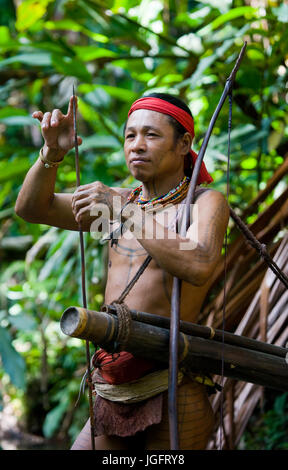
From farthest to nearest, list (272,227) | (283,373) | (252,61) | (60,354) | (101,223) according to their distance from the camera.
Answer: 1. (60,354)
2. (252,61)
3. (272,227)
4. (101,223)
5. (283,373)

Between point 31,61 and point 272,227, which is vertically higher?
point 31,61

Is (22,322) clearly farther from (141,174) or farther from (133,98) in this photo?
(141,174)

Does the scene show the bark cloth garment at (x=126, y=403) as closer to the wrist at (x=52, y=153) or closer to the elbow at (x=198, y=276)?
the elbow at (x=198, y=276)

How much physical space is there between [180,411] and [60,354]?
3221 millimetres

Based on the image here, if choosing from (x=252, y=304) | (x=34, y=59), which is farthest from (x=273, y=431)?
(x=34, y=59)

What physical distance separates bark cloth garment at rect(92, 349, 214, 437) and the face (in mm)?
514

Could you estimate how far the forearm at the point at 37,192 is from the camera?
1697 millimetres

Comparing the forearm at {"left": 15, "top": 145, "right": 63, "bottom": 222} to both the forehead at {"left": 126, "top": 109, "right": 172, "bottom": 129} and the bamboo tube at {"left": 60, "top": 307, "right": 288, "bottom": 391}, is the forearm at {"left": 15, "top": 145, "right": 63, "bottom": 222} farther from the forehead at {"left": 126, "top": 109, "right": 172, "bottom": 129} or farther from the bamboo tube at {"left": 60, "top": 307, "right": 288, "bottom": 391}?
the bamboo tube at {"left": 60, "top": 307, "right": 288, "bottom": 391}

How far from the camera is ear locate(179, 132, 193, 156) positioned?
1.67 meters

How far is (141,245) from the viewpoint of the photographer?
1.45 meters

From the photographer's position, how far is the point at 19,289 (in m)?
3.67

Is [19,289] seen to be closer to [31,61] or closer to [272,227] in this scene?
[31,61]
